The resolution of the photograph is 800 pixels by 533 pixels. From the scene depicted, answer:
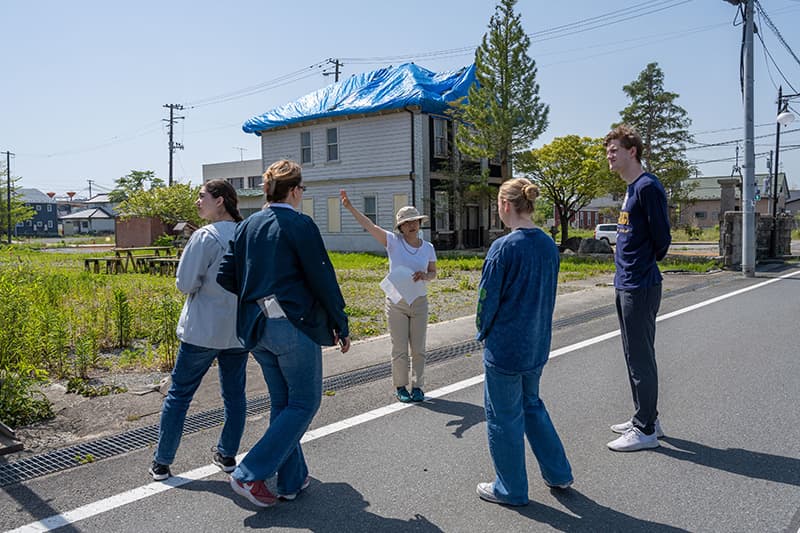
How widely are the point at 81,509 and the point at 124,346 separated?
523cm

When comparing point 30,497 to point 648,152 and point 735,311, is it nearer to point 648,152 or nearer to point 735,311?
point 735,311

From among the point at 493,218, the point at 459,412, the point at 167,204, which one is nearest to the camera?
the point at 459,412

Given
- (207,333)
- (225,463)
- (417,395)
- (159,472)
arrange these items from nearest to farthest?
(207,333)
(159,472)
(225,463)
(417,395)

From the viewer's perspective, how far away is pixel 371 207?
3050 centimetres

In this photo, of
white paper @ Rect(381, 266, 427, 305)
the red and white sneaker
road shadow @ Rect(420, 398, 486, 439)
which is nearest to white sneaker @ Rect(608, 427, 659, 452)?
road shadow @ Rect(420, 398, 486, 439)

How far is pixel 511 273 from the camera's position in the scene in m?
3.71

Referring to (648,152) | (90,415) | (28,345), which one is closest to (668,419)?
(90,415)

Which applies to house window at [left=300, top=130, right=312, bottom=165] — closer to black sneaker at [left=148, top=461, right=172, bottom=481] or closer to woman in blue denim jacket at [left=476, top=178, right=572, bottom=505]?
black sneaker at [left=148, top=461, right=172, bottom=481]

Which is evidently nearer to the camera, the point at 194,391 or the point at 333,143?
the point at 194,391

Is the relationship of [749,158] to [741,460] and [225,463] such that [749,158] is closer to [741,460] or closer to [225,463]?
[741,460]

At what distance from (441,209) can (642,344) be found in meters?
24.8

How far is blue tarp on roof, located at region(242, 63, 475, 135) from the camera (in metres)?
28.9

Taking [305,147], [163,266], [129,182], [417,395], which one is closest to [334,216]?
[305,147]

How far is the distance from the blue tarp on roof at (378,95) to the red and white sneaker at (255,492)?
2565cm
